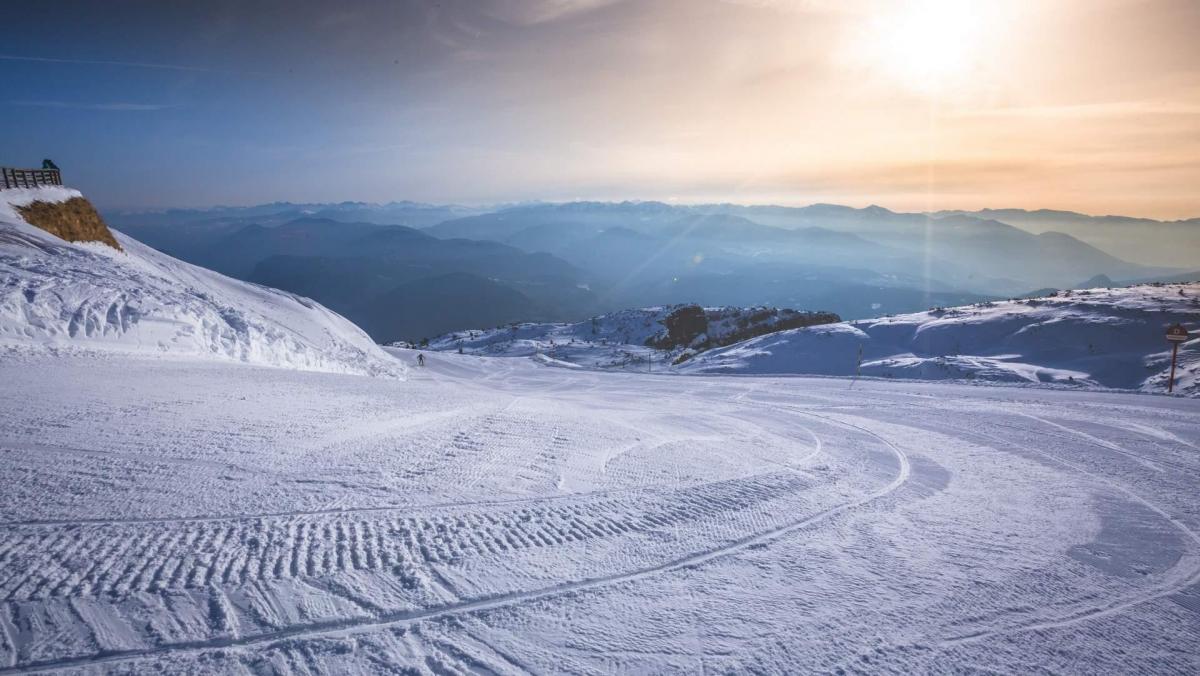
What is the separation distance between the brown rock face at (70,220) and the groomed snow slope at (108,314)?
1.42 feet

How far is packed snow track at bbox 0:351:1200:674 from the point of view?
328 cm

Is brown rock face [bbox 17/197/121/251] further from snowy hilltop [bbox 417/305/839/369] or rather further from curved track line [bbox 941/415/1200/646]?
snowy hilltop [bbox 417/305/839/369]

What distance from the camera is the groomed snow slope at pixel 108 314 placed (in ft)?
33.7

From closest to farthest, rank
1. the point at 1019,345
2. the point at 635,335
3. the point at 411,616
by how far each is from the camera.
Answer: the point at 411,616 → the point at 1019,345 → the point at 635,335

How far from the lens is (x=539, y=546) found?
4.56m

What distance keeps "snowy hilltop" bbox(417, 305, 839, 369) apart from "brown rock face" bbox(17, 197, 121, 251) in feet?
100.0

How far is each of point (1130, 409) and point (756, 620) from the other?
14.2 meters

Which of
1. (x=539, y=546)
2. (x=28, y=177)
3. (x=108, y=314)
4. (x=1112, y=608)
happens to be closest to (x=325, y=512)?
(x=539, y=546)

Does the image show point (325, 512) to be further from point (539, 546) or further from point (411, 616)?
point (539, 546)

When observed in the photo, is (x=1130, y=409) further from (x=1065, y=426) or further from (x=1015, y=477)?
(x=1015, y=477)

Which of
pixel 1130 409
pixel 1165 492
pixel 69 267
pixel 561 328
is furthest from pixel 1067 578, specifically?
pixel 561 328

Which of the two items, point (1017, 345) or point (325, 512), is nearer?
point (325, 512)

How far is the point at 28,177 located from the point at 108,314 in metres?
18.3

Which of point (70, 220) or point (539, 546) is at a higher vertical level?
point (70, 220)
